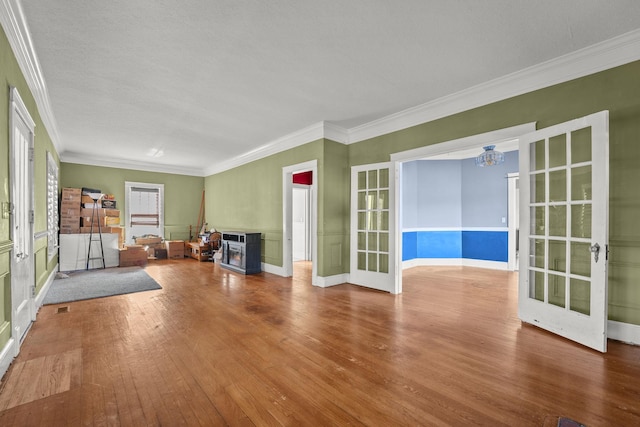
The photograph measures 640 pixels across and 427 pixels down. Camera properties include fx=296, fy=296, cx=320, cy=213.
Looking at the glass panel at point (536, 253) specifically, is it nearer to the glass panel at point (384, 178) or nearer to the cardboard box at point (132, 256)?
the glass panel at point (384, 178)

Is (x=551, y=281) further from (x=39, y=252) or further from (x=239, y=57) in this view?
(x=39, y=252)

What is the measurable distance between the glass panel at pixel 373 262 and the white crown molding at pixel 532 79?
208 cm

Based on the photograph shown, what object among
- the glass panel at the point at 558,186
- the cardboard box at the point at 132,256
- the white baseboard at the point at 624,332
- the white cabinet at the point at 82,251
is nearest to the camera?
the white baseboard at the point at 624,332

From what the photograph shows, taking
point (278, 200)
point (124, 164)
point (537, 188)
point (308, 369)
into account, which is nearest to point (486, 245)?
point (537, 188)

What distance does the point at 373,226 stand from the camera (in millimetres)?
4980

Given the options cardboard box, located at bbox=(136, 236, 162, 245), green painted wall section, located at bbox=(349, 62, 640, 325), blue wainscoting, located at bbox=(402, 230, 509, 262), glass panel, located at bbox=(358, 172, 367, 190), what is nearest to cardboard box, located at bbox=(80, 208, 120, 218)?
cardboard box, located at bbox=(136, 236, 162, 245)

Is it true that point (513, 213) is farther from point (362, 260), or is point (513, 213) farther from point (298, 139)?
point (298, 139)

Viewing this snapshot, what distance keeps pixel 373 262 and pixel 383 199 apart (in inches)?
42.2

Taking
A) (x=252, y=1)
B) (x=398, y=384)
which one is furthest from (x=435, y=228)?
(x=252, y=1)

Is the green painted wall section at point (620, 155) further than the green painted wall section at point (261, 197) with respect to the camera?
No

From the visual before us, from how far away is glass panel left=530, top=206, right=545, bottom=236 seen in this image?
124 inches

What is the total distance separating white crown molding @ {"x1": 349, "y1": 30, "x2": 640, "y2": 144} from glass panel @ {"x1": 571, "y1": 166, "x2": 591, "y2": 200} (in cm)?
100

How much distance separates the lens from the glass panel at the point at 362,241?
511cm

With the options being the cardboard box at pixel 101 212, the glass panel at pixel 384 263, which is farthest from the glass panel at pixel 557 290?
the cardboard box at pixel 101 212
